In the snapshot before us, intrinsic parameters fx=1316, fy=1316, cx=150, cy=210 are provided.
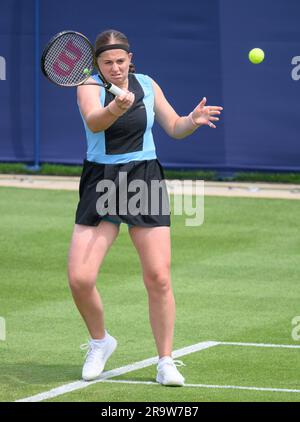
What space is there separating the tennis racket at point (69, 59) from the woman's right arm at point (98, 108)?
0.07m

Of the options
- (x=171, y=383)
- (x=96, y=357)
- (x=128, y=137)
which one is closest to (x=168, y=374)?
(x=171, y=383)

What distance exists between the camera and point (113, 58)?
7570 millimetres

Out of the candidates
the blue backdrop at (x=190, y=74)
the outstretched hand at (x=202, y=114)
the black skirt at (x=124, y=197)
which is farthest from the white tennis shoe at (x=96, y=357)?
the blue backdrop at (x=190, y=74)

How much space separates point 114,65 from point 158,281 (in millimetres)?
1271

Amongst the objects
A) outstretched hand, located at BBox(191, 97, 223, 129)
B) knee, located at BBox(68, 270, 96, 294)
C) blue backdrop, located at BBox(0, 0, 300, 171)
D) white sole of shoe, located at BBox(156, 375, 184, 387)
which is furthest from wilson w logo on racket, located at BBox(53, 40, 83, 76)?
blue backdrop, located at BBox(0, 0, 300, 171)

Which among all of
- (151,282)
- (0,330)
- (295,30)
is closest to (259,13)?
(295,30)

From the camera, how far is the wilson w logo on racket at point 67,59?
25.3 ft

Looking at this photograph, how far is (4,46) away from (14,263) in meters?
6.82

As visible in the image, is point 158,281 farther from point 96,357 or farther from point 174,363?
point 174,363

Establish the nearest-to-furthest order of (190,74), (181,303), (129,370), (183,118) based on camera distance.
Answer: (183,118), (129,370), (181,303), (190,74)

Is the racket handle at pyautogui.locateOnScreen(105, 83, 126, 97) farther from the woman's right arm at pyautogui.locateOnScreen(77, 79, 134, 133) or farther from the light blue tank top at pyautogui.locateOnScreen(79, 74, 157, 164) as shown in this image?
the light blue tank top at pyautogui.locateOnScreen(79, 74, 157, 164)

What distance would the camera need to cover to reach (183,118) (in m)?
7.84

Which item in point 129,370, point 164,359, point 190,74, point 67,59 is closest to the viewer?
point 164,359

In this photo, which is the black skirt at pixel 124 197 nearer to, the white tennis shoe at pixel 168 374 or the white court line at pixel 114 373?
the white tennis shoe at pixel 168 374
